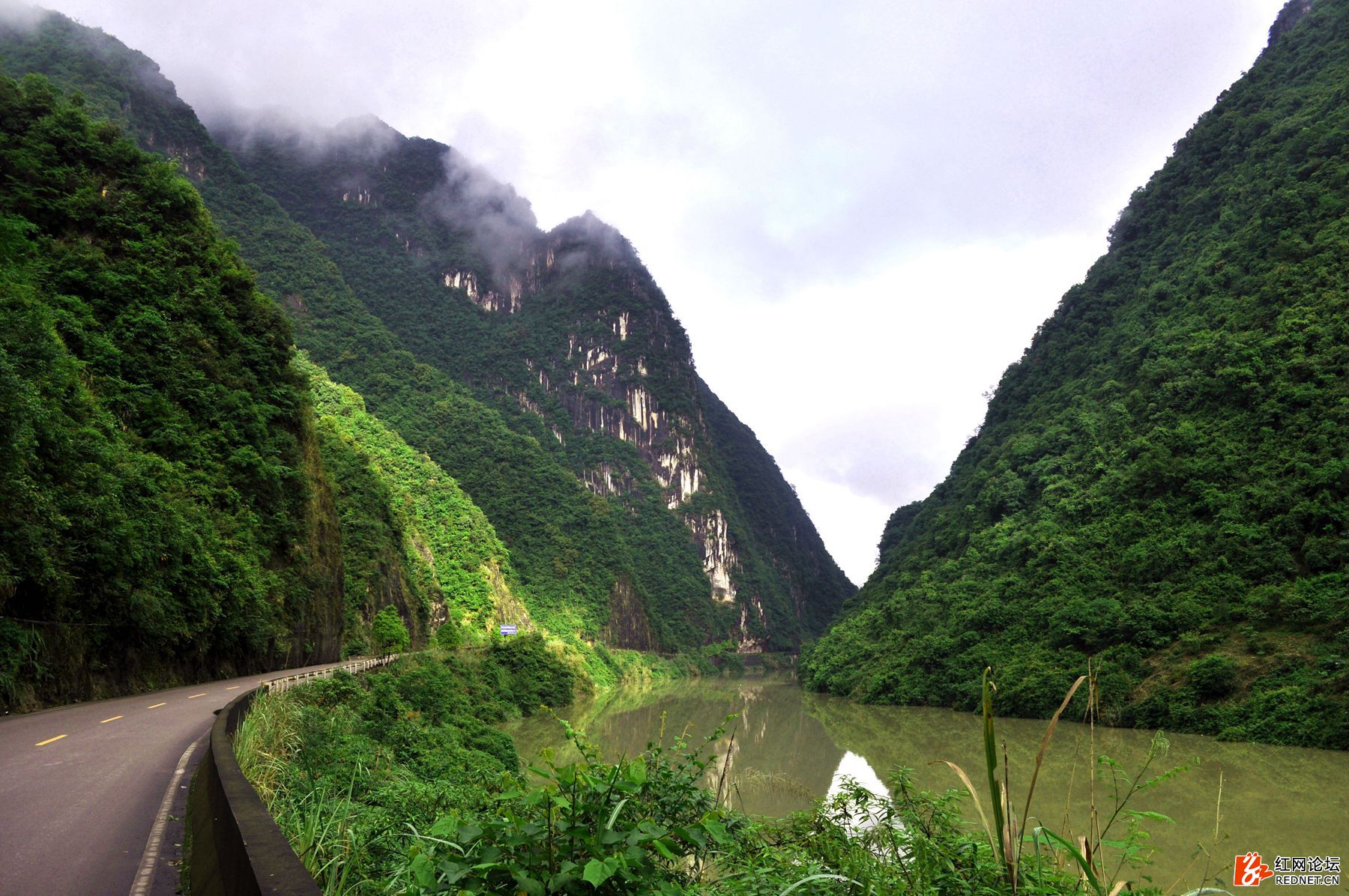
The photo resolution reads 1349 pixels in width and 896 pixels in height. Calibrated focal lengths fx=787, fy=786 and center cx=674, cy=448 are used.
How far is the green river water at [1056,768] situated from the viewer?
1085cm

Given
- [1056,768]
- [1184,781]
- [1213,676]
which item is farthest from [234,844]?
[1213,676]

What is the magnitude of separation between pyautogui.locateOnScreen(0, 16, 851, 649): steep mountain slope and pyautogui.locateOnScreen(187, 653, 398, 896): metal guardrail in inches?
2800

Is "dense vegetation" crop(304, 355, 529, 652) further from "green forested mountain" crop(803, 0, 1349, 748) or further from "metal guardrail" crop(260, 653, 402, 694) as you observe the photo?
"green forested mountain" crop(803, 0, 1349, 748)

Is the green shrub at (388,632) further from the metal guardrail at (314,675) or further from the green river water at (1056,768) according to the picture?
the green river water at (1056,768)

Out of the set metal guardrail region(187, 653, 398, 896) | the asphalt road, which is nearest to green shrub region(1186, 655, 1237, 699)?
the asphalt road

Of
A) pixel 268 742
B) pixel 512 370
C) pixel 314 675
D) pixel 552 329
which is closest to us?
pixel 268 742

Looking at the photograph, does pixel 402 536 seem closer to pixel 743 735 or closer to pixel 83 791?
pixel 743 735

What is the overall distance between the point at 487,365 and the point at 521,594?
7651 centimetres

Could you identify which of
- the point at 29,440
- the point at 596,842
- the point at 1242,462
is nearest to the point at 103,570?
the point at 29,440

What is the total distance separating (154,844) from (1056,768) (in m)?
19.3

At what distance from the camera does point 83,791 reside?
21.8ft

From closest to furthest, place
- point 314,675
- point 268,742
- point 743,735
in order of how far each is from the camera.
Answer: point 268,742 < point 314,675 < point 743,735

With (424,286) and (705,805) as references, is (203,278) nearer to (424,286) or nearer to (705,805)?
(705,805)

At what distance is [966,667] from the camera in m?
37.2
